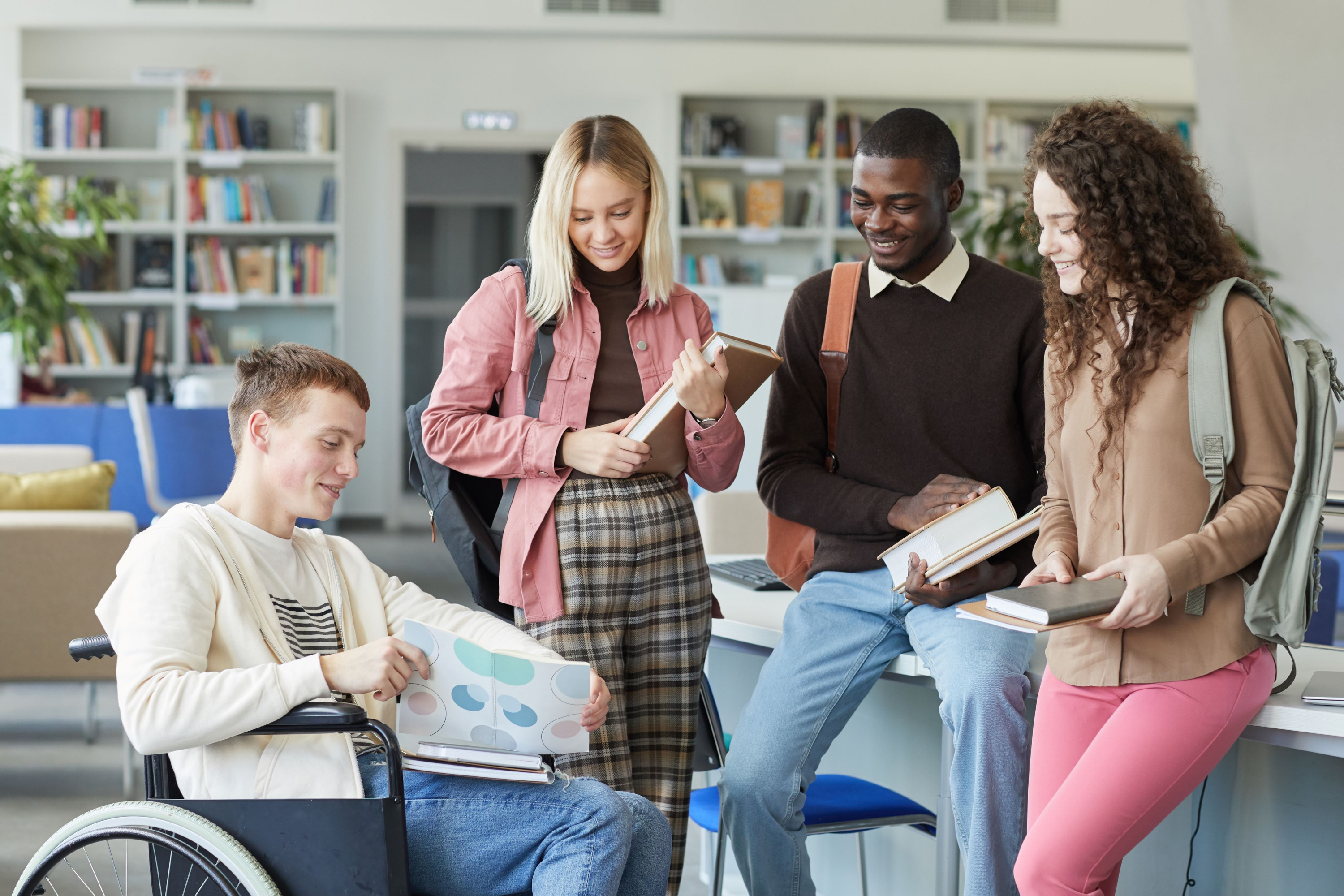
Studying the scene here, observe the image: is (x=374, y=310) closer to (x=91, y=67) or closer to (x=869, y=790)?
(x=91, y=67)

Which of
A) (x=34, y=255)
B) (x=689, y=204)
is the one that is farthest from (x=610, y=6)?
(x=34, y=255)

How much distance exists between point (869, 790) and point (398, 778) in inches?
39.1

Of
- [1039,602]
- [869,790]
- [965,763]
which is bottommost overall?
[869,790]

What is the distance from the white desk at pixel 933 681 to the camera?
155 cm

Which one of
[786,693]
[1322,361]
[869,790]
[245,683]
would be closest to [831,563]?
[786,693]

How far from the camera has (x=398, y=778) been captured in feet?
4.41

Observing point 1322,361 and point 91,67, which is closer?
point 1322,361

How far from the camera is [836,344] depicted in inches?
80.8

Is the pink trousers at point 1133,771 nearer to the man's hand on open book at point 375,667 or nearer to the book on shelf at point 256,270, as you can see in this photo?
the man's hand on open book at point 375,667

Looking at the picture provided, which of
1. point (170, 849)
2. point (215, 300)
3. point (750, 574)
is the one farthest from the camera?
point (215, 300)

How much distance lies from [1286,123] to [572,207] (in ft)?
15.7

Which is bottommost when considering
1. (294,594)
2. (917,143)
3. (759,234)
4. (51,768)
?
(51,768)

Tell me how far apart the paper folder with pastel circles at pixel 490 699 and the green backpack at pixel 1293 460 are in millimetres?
756

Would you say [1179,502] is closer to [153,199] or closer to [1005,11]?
[1005,11]
